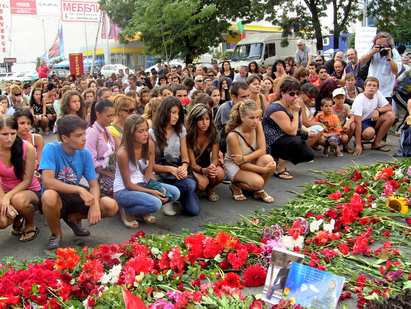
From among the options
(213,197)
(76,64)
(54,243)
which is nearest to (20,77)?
(76,64)

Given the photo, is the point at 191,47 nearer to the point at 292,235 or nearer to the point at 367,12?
the point at 367,12

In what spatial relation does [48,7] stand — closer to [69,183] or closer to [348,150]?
[348,150]

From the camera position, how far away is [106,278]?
9.30ft

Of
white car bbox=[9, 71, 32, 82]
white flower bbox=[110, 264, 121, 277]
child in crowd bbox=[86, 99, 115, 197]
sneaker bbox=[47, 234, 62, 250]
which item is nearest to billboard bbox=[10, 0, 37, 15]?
white car bbox=[9, 71, 32, 82]

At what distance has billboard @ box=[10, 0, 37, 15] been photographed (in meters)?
62.9

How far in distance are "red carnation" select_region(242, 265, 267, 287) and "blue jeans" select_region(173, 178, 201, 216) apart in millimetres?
1898

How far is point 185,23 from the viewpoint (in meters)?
20.2

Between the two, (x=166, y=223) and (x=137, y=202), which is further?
(x=166, y=223)

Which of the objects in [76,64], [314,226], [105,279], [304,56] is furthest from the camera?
[76,64]

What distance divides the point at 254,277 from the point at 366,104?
5527mm

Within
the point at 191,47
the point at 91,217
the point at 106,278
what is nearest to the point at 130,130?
the point at 91,217

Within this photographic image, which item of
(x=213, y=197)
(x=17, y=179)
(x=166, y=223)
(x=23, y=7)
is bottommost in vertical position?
(x=166, y=223)

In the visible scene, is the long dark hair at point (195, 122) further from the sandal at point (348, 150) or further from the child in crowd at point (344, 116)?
the sandal at point (348, 150)

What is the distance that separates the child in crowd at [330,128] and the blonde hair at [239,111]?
8.29 ft
